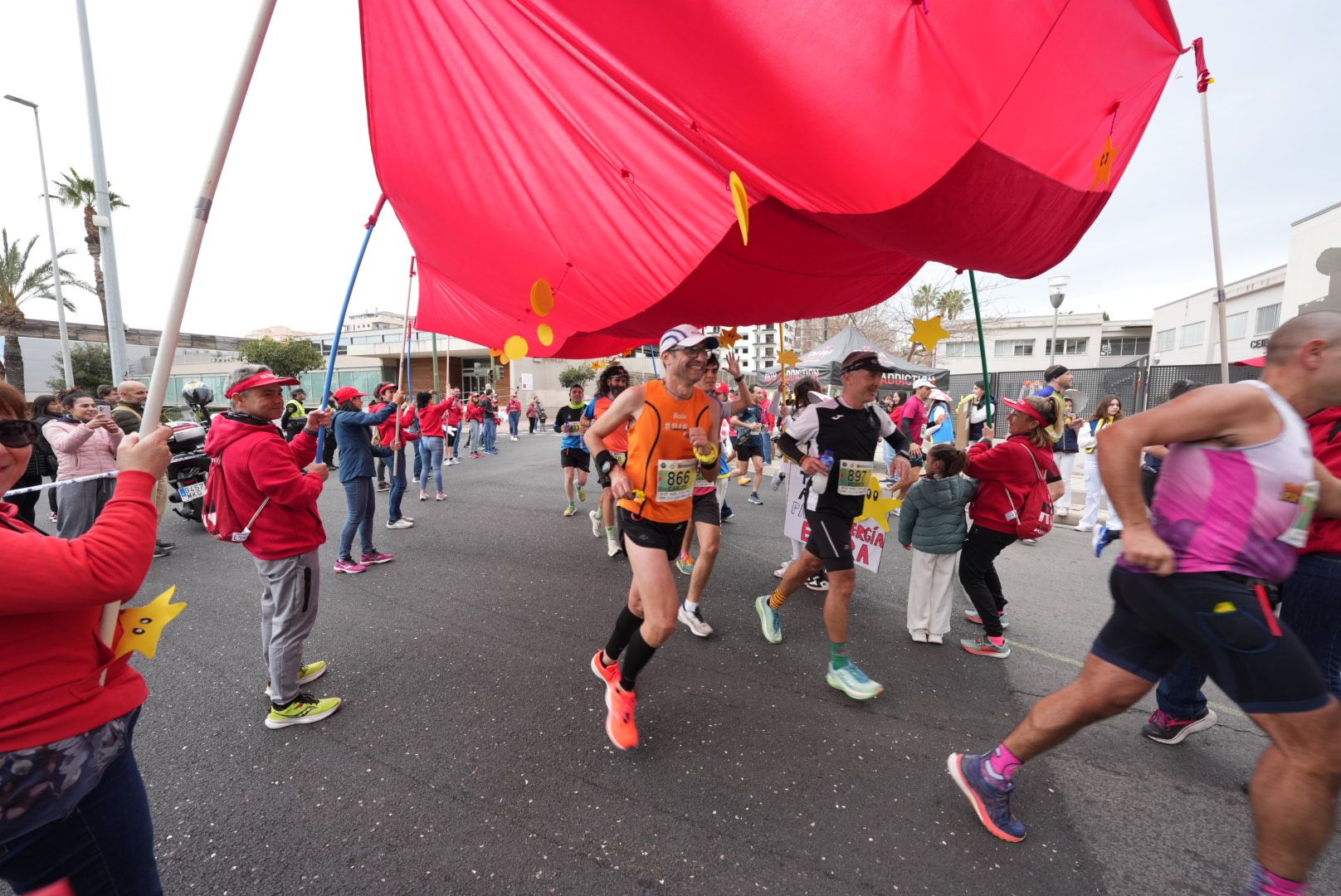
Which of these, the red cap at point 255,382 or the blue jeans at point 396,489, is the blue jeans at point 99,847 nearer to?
the red cap at point 255,382

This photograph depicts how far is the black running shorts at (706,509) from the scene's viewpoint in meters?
4.17

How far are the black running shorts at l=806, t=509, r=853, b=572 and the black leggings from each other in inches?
42.1

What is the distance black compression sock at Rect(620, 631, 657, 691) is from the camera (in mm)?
2838

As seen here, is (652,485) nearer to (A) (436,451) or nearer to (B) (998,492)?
(B) (998,492)

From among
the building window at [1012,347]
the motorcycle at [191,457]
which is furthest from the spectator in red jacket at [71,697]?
the building window at [1012,347]

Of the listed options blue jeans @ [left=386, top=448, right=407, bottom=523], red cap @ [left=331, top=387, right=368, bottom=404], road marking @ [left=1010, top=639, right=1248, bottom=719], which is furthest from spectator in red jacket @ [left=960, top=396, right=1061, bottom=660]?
blue jeans @ [left=386, top=448, right=407, bottom=523]

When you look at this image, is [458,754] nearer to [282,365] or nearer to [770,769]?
[770,769]

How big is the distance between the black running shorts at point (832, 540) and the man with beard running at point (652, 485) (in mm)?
804

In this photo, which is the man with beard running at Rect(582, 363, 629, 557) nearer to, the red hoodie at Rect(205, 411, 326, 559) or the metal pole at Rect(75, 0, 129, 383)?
the red hoodie at Rect(205, 411, 326, 559)

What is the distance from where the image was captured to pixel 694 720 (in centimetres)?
298

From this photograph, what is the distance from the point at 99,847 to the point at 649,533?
2.14 metres

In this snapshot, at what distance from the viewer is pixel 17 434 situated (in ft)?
4.21

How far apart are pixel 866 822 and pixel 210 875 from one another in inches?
101

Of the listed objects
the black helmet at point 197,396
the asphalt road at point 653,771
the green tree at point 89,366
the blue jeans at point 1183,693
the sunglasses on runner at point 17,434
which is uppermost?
the green tree at point 89,366
